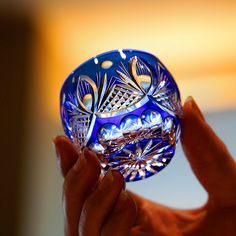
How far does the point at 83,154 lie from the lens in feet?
1.58

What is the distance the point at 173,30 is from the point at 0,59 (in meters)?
0.63

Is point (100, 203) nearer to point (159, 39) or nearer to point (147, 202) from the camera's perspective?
point (147, 202)

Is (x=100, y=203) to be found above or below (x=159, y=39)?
below

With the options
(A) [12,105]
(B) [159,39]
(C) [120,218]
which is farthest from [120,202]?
(B) [159,39]

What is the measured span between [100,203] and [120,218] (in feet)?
0.11

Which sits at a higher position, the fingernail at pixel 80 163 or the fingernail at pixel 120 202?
the fingernail at pixel 80 163

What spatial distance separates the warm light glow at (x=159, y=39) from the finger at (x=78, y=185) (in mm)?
968

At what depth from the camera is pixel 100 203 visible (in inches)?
19.2

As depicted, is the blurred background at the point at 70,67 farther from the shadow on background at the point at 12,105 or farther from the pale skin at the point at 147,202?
the pale skin at the point at 147,202

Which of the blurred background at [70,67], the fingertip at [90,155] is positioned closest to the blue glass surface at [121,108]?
the fingertip at [90,155]

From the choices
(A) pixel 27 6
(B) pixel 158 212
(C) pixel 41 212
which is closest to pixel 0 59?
(A) pixel 27 6

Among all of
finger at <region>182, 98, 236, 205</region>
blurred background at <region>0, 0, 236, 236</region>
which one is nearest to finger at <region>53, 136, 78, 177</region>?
finger at <region>182, 98, 236, 205</region>

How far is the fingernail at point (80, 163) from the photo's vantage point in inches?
18.9

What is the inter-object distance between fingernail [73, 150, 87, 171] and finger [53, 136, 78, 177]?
3 cm
